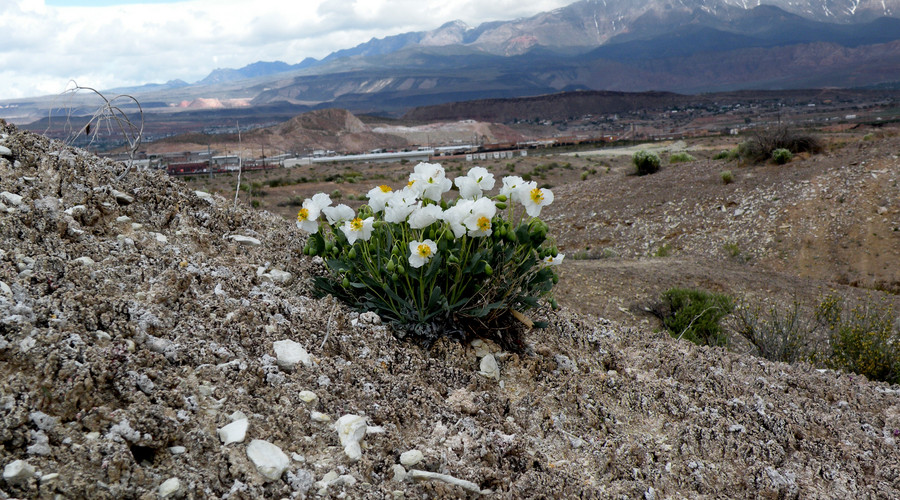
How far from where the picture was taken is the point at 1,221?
3070 millimetres

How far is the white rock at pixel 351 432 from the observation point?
2.51 m

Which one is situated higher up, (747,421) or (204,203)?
(204,203)

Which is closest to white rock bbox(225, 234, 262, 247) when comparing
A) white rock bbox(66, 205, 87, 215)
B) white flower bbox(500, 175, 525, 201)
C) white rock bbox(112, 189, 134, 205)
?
white rock bbox(112, 189, 134, 205)

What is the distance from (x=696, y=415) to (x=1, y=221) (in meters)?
3.64

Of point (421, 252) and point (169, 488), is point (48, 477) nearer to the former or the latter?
point (169, 488)

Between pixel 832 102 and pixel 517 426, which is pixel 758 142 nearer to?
pixel 517 426

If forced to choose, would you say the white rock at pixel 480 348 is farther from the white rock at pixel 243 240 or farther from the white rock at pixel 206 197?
the white rock at pixel 206 197

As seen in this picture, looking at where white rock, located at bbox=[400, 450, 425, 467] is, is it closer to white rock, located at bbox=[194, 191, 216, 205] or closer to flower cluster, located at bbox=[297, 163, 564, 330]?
flower cluster, located at bbox=[297, 163, 564, 330]

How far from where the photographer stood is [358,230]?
3311 mm

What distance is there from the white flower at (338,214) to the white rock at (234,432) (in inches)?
56.7

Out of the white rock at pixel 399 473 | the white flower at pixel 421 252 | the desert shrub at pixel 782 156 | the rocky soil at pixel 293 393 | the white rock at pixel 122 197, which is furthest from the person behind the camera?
the desert shrub at pixel 782 156

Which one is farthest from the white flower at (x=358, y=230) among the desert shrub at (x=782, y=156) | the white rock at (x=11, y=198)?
the desert shrub at (x=782, y=156)

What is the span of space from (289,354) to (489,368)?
107 cm

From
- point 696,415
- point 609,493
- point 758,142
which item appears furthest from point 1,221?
point 758,142
